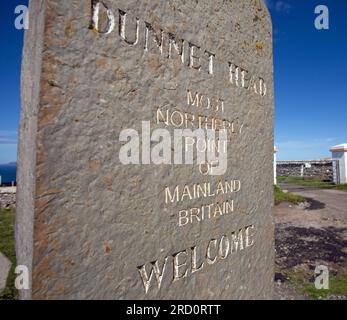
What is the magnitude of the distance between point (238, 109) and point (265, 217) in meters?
1.08

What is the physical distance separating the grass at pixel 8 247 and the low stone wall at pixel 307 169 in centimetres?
1679

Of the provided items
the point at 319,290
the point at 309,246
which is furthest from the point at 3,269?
the point at 309,246

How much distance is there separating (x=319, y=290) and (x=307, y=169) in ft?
54.6

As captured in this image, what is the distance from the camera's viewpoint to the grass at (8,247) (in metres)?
2.99

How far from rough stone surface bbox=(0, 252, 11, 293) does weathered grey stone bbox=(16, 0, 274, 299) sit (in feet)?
8.30

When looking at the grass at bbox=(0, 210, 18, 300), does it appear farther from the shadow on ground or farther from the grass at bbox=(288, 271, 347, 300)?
the shadow on ground

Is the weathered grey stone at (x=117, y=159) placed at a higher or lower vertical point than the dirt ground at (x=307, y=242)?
higher

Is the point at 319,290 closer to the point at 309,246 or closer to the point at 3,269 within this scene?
the point at 309,246

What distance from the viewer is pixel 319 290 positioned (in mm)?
3471

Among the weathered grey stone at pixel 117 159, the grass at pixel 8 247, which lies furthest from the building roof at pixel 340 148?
the grass at pixel 8 247

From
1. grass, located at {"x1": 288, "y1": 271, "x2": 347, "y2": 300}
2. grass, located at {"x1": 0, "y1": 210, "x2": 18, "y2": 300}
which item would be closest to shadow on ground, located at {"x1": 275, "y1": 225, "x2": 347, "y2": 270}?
grass, located at {"x1": 288, "y1": 271, "x2": 347, "y2": 300}

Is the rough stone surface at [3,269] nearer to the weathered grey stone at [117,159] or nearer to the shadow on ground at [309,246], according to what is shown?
the weathered grey stone at [117,159]

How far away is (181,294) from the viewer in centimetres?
162

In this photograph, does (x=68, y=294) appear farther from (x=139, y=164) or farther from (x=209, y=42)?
(x=209, y=42)
